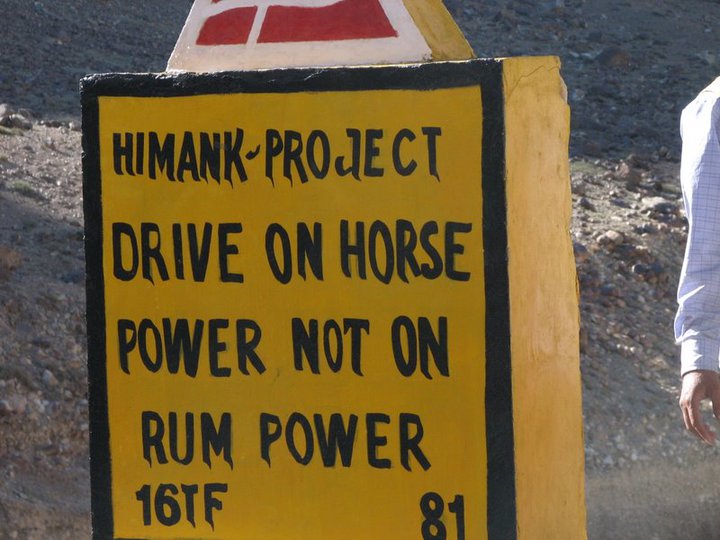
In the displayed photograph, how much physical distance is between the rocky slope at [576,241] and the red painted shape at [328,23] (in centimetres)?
267

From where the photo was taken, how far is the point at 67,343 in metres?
5.52

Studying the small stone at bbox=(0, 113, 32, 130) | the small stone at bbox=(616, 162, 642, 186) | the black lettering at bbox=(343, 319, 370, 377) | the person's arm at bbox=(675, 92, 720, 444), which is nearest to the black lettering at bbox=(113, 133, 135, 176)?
the black lettering at bbox=(343, 319, 370, 377)

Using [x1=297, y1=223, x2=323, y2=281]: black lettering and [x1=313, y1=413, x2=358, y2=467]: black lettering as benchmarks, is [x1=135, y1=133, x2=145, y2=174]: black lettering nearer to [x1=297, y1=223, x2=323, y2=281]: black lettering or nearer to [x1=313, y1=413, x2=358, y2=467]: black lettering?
[x1=297, y1=223, x2=323, y2=281]: black lettering

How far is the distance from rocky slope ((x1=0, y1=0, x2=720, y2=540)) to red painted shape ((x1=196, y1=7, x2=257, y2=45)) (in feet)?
8.41

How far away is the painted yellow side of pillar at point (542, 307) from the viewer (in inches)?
100

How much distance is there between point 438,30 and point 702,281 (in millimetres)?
782

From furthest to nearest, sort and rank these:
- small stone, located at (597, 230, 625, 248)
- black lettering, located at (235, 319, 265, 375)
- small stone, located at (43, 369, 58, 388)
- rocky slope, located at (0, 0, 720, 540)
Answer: small stone, located at (597, 230, 625, 248) < small stone, located at (43, 369, 58, 388) < rocky slope, located at (0, 0, 720, 540) < black lettering, located at (235, 319, 265, 375)

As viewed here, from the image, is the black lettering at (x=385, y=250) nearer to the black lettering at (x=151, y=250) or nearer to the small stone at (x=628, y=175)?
the black lettering at (x=151, y=250)

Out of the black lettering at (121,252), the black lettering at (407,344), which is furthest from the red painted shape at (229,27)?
the black lettering at (407,344)

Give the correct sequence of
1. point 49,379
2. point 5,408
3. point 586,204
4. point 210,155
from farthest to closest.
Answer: point 586,204, point 49,379, point 5,408, point 210,155

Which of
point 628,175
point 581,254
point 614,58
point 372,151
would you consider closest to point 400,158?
point 372,151

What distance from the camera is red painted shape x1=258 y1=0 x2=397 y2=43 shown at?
2621 mm

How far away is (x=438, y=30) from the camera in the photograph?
2682 millimetres

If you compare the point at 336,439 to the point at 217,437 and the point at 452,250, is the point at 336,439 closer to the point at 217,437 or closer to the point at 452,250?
the point at 217,437
